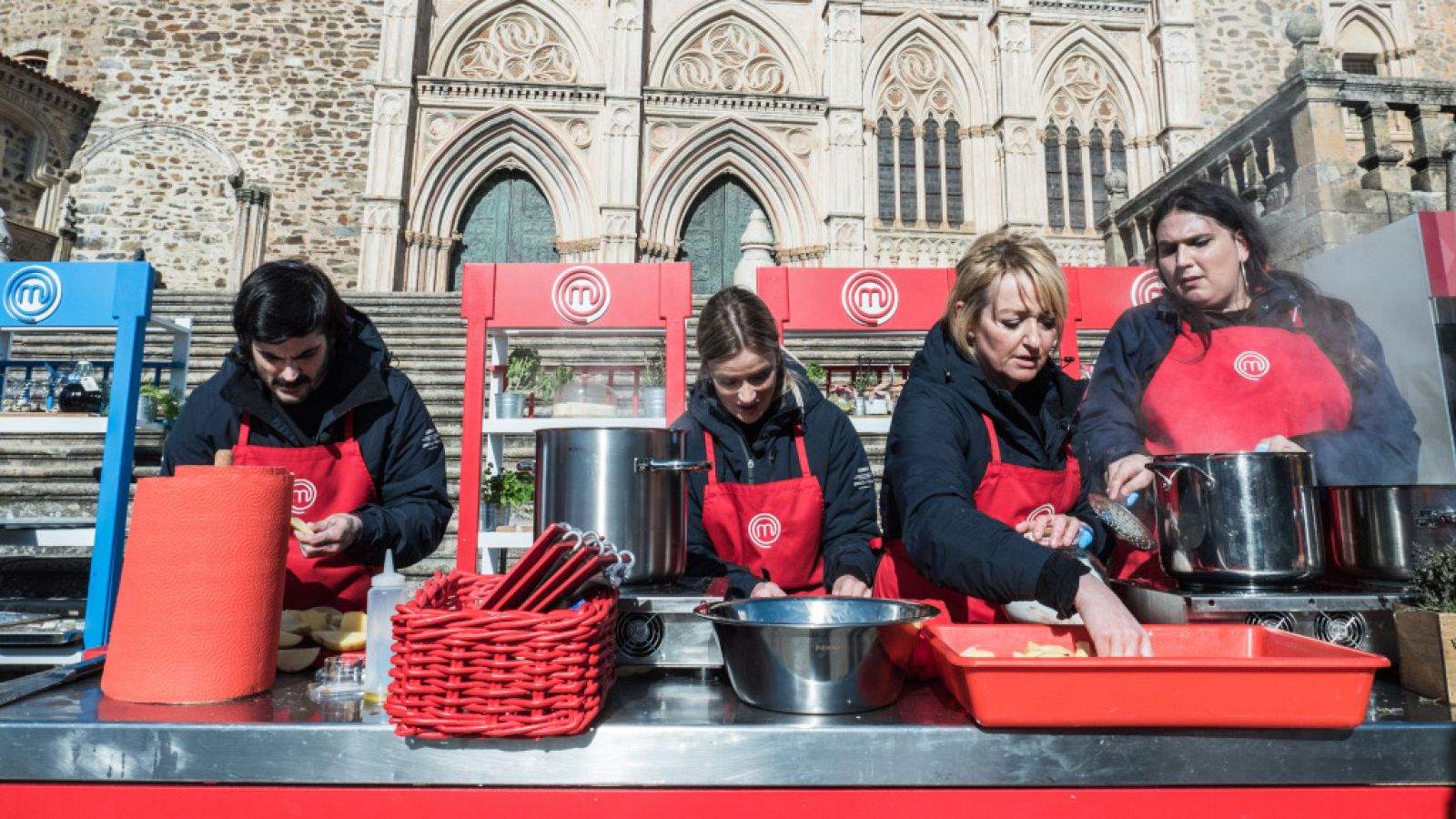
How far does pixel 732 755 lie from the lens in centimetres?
111

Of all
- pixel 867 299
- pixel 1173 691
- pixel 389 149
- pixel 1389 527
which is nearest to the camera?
pixel 1173 691

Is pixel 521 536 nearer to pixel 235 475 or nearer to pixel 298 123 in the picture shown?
pixel 235 475

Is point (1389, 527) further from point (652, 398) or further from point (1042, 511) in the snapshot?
point (652, 398)

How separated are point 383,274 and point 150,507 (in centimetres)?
1316

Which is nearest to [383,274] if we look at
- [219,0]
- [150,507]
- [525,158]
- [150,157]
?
[525,158]

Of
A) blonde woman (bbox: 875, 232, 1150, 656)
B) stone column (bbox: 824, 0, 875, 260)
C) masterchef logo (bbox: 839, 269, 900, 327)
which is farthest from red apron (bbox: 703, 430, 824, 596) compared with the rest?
stone column (bbox: 824, 0, 875, 260)

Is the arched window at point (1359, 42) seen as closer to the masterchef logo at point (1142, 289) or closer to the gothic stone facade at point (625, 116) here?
the gothic stone facade at point (625, 116)

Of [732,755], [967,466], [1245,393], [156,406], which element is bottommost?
[732,755]

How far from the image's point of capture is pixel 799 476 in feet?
7.79

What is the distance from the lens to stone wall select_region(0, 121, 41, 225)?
513 inches

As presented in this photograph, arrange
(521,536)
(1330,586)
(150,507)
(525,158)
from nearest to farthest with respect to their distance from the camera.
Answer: (150,507), (1330,586), (521,536), (525,158)

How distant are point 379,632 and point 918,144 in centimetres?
1515

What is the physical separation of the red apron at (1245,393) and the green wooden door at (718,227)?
1232cm

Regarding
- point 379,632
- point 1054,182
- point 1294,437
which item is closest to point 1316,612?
point 1294,437
